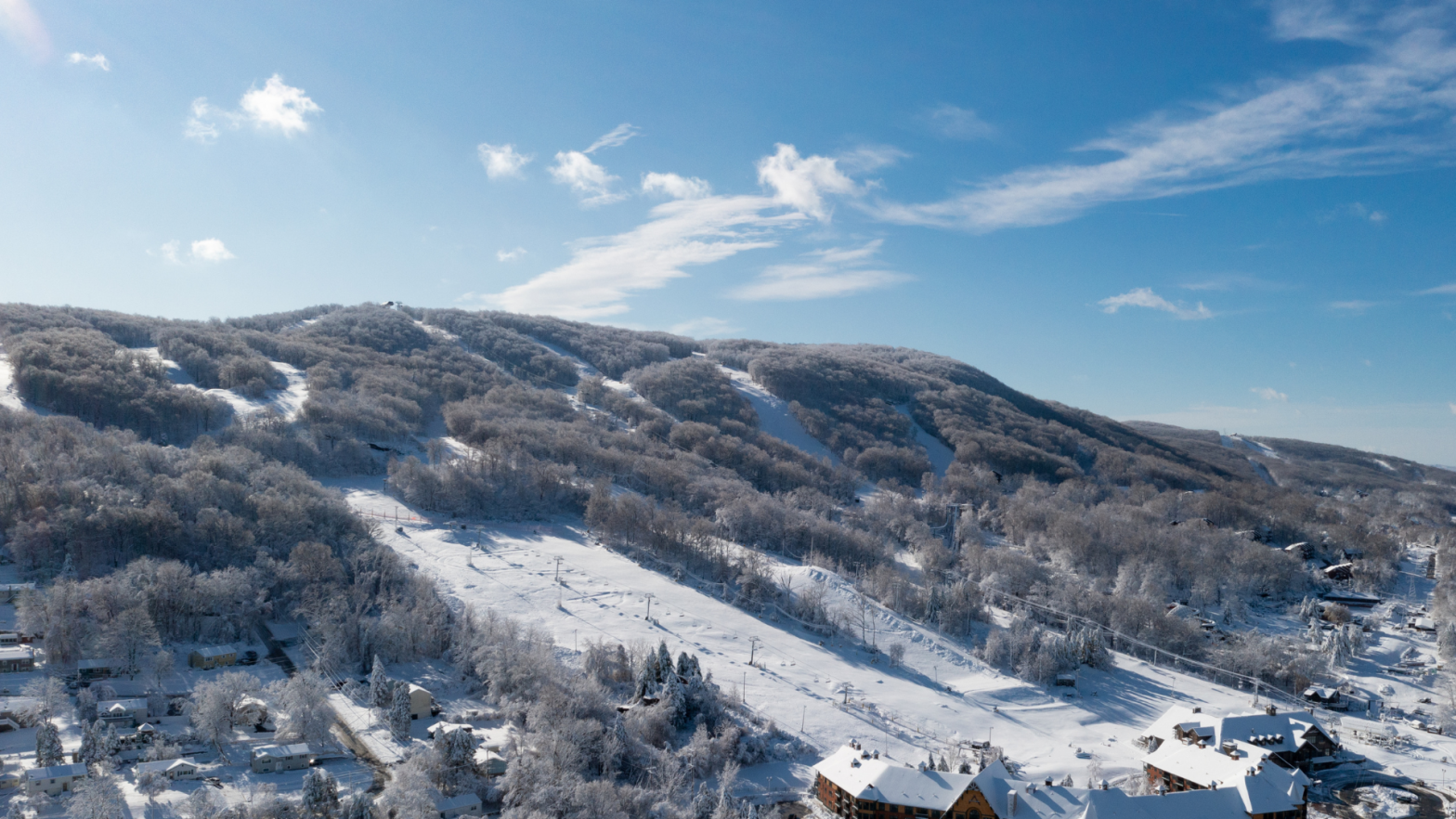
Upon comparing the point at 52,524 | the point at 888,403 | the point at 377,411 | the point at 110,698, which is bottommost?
the point at 110,698

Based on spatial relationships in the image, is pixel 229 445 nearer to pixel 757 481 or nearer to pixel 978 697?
pixel 757 481

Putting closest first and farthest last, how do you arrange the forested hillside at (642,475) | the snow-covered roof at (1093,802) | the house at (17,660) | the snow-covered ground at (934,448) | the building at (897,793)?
the snow-covered roof at (1093,802) < the building at (897,793) < the house at (17,660) < the forested hillside at (642,475) < the snow-covered ground at (934,448)

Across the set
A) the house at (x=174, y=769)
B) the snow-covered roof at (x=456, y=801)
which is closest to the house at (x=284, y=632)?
the house at (x=174, y=769)

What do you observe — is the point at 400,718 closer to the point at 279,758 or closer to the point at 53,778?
the point at 279,758

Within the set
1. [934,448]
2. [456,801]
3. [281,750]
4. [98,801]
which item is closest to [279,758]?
[281,750]

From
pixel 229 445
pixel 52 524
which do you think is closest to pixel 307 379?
pixel 229 445

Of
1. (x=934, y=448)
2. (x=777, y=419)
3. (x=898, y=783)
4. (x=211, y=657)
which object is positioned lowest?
(x=211, y=657)

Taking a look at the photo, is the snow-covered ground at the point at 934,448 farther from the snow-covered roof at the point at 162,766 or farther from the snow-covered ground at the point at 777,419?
the snow-covered roof at the point at 162,766
